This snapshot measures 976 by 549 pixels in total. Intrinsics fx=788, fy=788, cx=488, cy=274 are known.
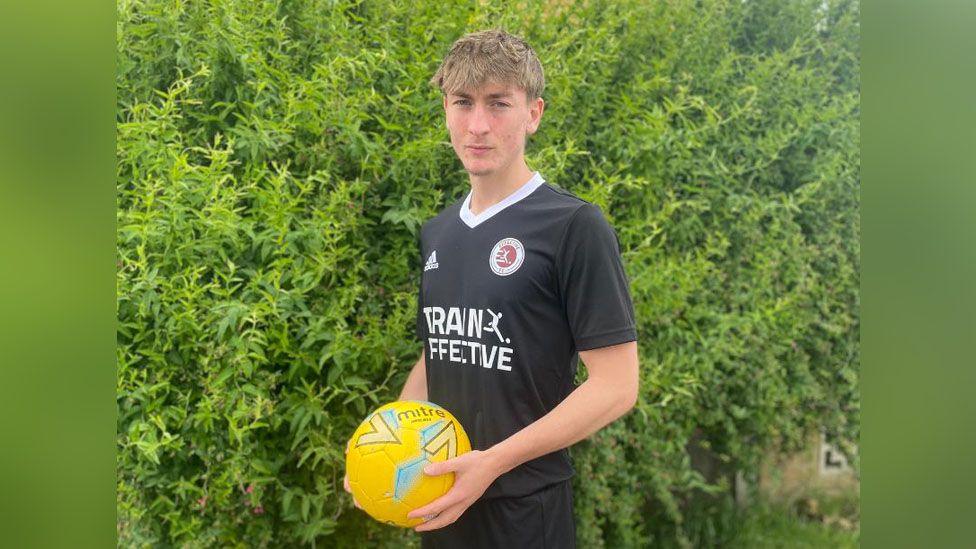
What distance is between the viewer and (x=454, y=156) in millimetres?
3113

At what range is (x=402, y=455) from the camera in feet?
6.16

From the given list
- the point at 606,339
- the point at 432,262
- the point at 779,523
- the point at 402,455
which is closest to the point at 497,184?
the point at 432,262

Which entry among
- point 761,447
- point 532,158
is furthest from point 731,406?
point 532,158

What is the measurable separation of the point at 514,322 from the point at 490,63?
67 cm

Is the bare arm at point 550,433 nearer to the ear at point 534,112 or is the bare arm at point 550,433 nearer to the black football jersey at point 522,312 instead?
the black football jersey at point 522,312

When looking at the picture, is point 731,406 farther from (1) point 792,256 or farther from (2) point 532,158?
(2) point 532,158

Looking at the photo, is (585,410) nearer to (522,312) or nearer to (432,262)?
(522,312)

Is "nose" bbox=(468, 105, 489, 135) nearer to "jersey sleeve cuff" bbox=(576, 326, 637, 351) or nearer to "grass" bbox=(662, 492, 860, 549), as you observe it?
"jersey sleeve cuff" bbox=(576, 326, 637, 351)

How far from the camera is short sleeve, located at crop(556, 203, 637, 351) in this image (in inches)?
74.9

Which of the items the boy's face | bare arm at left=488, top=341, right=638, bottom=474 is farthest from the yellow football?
the boy's face

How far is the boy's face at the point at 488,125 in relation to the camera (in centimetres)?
204
